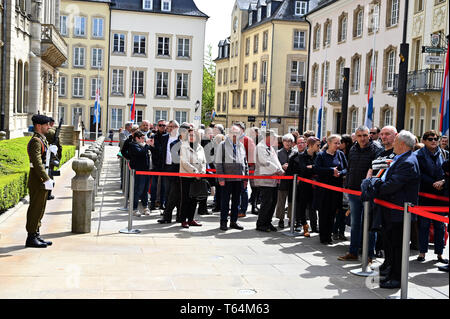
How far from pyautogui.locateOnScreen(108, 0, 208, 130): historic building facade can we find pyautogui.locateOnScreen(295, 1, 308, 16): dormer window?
10021mm

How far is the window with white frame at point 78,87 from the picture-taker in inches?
2488

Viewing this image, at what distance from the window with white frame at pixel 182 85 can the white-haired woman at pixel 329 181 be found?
55587 mm

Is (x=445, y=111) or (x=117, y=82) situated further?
(x=117, y=82)

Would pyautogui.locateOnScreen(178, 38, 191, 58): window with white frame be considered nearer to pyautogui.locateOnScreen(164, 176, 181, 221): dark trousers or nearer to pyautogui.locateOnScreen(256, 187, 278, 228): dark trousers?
pyautogui.locateOnScreen(164, 176, 181, 221): dark trousers

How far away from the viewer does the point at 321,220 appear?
32.2 ft

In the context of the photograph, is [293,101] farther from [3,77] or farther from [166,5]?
[3,77]

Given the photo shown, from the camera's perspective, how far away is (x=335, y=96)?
139 feet

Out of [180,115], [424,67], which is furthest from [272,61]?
[424,67]

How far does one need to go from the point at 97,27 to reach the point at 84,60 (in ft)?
12.0

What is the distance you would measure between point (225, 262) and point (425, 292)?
8.50ft

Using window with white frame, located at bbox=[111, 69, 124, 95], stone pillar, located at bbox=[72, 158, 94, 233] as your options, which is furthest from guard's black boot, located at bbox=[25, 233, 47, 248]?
window with white frame, located at bbox=[111, 69, 124, 95]

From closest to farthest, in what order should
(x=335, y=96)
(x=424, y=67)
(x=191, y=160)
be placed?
1. (x=191, y=160)
2. (x=424, y=67)
3. (x=335, y=96)
